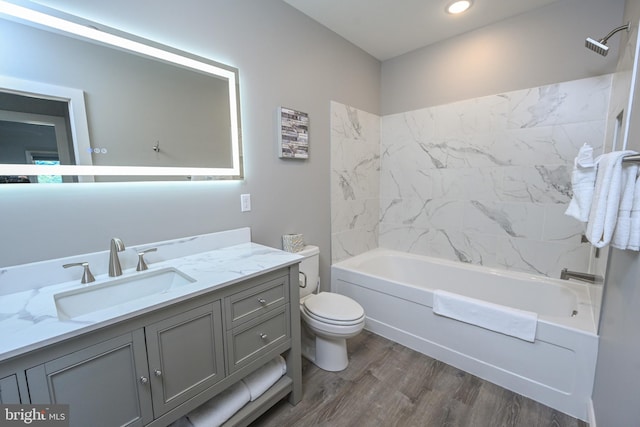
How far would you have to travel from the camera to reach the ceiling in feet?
6.53

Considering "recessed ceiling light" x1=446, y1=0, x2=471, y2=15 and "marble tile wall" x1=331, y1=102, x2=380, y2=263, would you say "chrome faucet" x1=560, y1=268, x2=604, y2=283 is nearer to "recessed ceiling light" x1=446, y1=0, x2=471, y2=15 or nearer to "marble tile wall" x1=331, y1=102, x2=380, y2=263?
"marble tile wall" x1=331, y1=102, x2=380, y2=263

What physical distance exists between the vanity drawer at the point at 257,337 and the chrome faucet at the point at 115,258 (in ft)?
2.05

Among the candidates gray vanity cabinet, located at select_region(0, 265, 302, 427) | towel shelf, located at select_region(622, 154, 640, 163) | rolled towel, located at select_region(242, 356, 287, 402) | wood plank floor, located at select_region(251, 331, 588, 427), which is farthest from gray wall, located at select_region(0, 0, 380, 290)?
towel shelf, located at select_region(622, 154, 640, 163)

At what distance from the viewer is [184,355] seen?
1.10 metres

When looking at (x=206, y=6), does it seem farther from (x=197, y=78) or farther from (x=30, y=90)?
(x=30, y=90)

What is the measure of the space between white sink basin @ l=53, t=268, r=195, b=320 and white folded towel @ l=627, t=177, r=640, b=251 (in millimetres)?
1723

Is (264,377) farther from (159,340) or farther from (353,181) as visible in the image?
(353,181)

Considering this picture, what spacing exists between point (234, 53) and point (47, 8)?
2.82ft

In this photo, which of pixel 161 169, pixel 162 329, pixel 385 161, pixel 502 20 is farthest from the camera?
pixel 385 161

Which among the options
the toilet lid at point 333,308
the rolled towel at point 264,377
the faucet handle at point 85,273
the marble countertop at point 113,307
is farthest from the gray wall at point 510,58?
the faucet handle at point 85,273

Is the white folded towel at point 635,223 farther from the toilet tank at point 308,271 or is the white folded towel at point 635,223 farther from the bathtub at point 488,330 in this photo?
the toilet tank at point 308,271

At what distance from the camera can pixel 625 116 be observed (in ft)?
4.31

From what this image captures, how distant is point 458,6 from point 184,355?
2827mm

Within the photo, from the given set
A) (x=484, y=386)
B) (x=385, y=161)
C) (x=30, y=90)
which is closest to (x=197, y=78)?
(x=30, y=90)
